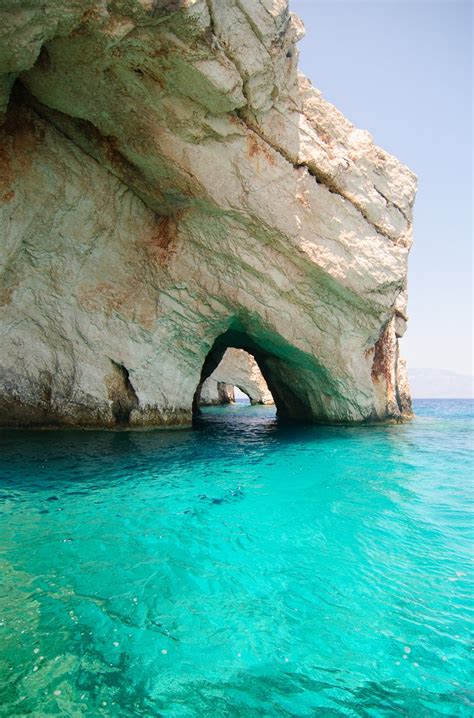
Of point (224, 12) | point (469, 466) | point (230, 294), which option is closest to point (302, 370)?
point (230, 294)

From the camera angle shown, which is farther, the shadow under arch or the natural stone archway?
the natural stone archway

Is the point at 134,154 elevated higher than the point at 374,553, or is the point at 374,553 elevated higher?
the point at 134,154

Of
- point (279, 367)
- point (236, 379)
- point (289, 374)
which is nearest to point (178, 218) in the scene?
point (279, 367)

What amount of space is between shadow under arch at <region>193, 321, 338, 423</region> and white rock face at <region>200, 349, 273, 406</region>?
1550 centimetres

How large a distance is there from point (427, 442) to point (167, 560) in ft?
36.9

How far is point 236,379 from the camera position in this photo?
130ft

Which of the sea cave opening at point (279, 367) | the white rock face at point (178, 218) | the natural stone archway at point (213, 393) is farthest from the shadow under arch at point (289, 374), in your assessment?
the natural stone archway at point (213, 393)

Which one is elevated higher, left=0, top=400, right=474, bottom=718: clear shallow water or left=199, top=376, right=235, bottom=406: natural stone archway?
left=199, top=376, right=235, bottom=406: natural stone archway

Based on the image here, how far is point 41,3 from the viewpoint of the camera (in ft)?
22.1

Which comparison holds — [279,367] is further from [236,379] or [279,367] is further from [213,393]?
[213,393]

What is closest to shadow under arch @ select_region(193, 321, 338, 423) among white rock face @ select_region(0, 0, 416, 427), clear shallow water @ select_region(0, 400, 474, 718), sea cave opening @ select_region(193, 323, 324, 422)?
sea cave opening @ select_region(193, 323, 324, 422)

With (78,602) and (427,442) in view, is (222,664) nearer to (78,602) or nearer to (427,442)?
(78,602)

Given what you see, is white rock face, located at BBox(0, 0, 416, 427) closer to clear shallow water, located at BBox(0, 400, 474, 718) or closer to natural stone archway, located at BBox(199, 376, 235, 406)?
clear shallow water, located at BBox(0, 400, 474, 718)

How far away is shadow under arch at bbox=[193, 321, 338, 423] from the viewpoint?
15.6m
